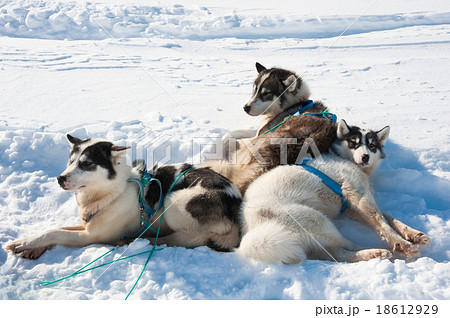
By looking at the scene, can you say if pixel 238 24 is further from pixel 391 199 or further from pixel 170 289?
pixel 170 289

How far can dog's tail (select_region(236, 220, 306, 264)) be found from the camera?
301 cm

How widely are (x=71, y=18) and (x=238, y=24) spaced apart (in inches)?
230

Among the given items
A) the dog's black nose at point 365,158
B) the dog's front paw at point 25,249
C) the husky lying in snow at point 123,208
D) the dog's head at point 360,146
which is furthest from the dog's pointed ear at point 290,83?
the dog's front paw at point 25,249

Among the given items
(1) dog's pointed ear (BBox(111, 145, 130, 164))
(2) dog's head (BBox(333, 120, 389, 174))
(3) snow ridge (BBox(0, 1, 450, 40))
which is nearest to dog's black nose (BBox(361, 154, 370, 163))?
(2) dog's head (BBox(333, 120, 389, 174))

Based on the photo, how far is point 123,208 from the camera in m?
3.51

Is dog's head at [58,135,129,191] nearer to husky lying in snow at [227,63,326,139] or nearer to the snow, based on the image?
the snow

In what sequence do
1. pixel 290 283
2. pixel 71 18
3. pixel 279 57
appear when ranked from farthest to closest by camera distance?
pixel 71 18 → pixel 279 57 → pixel 290 283

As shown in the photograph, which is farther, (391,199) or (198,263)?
(391,199)

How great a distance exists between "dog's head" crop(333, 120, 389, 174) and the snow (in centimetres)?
51

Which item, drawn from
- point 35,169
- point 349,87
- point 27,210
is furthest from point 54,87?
point 349,87

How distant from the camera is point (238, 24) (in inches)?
538

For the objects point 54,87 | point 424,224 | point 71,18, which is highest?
point 71,18

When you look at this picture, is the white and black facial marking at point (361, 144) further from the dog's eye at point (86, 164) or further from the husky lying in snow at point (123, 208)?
the dog's eye at point (86, 164)

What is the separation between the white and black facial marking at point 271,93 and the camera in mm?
5105
